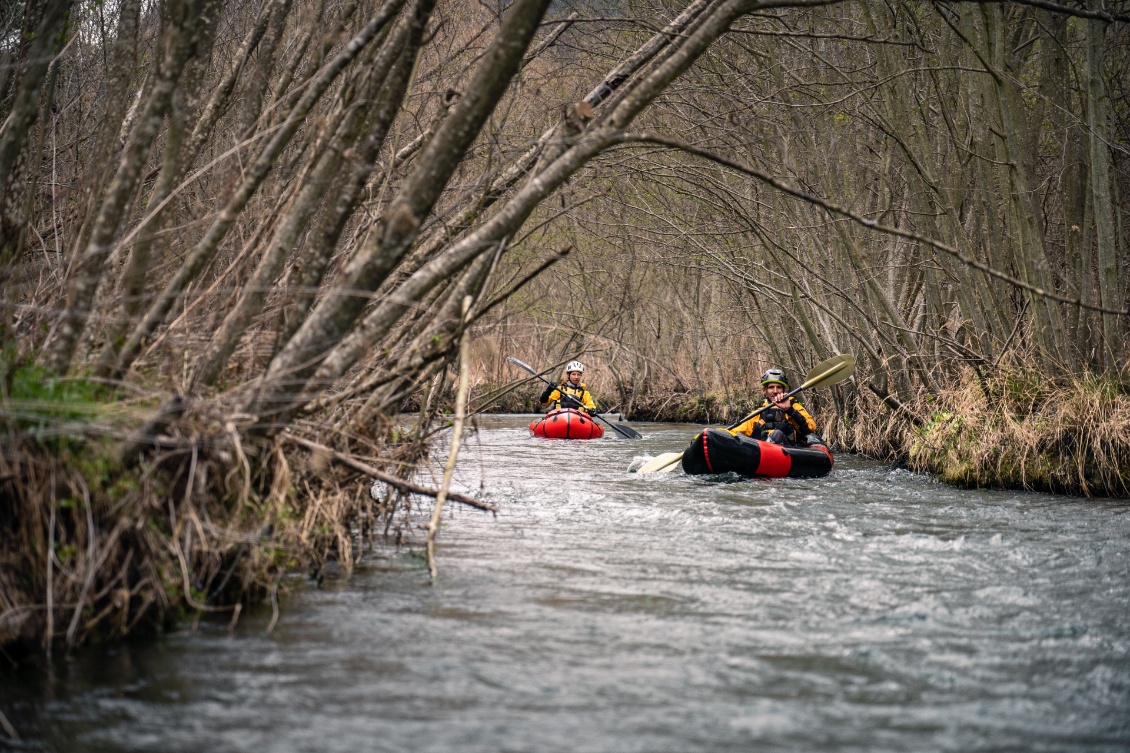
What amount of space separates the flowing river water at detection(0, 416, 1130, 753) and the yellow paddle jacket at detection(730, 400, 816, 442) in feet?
16.4

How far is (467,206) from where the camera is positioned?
6445mm

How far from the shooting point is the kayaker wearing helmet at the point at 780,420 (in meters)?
12.2

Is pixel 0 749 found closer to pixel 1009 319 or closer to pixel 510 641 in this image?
pixel 510 641

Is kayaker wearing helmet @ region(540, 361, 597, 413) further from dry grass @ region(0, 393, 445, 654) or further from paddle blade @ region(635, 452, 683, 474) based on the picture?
dry grass @ region(0, 393, 445, 654)

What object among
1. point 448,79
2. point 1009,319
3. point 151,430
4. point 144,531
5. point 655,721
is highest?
point 448,79

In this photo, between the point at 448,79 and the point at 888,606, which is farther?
the point at 448,79

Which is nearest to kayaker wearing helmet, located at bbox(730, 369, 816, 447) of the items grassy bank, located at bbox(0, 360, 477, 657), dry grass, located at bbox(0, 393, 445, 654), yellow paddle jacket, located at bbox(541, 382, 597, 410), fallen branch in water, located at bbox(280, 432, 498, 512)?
yellow paddle jacket, located at bbox(541, 382, 597, 410)

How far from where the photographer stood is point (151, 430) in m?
4.21

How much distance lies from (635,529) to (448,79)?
410cm

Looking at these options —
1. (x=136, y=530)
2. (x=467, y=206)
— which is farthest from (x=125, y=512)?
(x=467, y=206)

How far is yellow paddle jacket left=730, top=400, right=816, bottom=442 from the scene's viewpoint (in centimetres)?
1232

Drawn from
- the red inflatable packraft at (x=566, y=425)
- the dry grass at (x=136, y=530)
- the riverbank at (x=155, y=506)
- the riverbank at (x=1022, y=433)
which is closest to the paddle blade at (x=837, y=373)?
the riverbank at (x=1022, y=433)

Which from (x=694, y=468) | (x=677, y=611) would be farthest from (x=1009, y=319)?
(x=677, y=611)

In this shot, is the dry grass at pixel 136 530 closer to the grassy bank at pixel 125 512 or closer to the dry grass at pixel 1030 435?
the grassy bank at pixel 125 512
